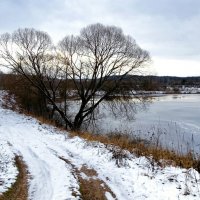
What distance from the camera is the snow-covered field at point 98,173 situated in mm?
6719

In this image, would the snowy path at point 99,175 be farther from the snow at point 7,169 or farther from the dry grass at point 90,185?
the snow at point 7,169

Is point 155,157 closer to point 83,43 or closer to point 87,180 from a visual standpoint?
point 87,180

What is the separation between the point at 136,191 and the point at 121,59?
20.6 meters

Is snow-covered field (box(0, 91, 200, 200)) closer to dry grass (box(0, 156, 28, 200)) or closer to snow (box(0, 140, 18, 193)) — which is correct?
snow (box(0, 140, 18, 193))

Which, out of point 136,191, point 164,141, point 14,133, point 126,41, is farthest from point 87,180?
point 126,41

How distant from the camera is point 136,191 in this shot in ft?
22.8

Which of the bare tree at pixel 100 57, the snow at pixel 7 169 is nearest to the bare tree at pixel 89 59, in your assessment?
the bare tree at pixel 100 57

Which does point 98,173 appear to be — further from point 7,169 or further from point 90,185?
point 7,169

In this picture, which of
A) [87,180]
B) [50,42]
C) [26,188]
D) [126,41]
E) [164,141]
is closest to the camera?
[26,188]

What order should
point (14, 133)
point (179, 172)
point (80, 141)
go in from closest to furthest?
point (179, 172) < point (80, 141) < point (14, 133)

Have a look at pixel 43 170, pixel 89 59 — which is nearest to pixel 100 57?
pixel 89 59

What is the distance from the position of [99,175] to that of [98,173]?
19cm

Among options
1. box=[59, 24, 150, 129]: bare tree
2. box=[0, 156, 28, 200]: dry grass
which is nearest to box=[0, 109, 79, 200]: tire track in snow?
box=[0, 156, 28, 200]: dry grass

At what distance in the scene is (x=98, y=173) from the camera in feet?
27.3
